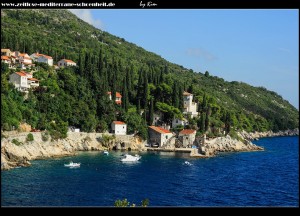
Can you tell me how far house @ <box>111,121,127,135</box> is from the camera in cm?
4652

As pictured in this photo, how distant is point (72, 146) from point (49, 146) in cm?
369

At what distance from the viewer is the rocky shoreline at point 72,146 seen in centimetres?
3228

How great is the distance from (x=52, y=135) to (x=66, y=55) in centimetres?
2064

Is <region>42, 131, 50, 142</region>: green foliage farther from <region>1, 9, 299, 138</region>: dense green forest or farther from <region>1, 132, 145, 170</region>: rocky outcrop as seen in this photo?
<region>1, 9, 299, 138</region>: dense green forest

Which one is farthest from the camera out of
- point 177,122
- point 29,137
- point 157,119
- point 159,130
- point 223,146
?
point 177,122

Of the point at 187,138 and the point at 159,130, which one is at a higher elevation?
the point at 159,130

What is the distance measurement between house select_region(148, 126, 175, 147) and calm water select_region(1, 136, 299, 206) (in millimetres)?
6354

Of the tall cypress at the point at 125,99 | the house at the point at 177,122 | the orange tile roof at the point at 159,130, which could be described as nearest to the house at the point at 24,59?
the tall cypress at the point at 125,99

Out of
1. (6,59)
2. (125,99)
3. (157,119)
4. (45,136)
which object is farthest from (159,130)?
(6,59)

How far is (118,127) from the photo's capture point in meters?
46.7

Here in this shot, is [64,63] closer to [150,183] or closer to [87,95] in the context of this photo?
[87,95]

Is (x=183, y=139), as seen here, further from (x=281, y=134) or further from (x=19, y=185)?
(x=281, y=134)

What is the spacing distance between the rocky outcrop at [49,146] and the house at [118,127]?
791 millimetres

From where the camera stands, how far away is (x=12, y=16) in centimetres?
8156
